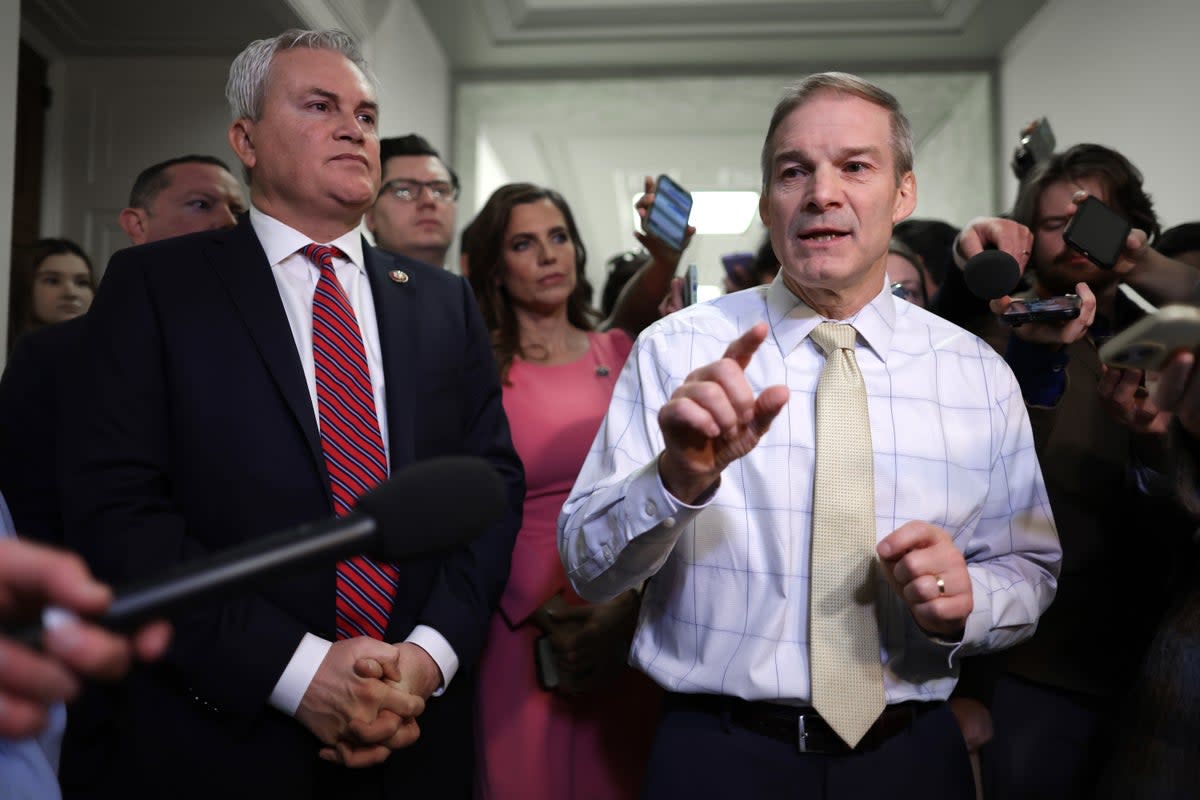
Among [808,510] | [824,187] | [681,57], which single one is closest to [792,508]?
[808,510]

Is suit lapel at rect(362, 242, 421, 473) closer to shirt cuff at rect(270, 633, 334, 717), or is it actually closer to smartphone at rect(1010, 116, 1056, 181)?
shirt cuff at rect(270, 633, 334, 717)

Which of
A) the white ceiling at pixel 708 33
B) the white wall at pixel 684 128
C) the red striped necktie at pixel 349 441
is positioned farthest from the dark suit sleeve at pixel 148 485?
the white wall at pixel 684 128

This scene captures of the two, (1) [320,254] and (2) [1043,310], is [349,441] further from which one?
(2) [1043,310]

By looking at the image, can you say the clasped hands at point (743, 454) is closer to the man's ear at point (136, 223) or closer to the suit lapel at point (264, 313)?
the suit lapel at point (264, 313)

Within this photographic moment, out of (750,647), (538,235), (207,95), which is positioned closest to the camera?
(750,647)

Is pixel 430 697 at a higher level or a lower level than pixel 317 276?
lower

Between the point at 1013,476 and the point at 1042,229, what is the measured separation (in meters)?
0.78

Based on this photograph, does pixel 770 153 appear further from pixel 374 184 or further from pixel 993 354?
pixel 374 184

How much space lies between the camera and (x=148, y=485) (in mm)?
1444

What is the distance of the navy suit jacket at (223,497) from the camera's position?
1.39 metres

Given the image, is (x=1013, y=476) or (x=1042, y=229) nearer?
(x=1013, y=476)

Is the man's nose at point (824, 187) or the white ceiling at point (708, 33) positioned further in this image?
the white ceiling at point (708, 33)

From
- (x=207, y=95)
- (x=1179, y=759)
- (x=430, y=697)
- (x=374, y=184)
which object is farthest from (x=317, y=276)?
(x=207, y=95)

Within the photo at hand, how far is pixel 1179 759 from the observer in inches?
45.8
